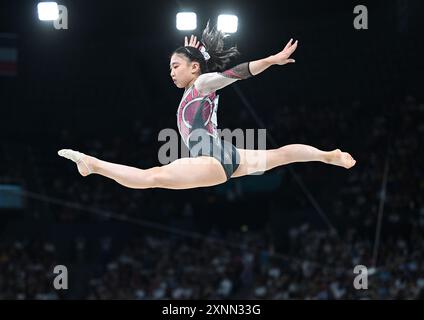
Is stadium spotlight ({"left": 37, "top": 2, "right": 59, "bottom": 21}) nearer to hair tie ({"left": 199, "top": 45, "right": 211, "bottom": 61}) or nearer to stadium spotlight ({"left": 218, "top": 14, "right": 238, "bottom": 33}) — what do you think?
stadium spotlight ({"left": 218, "top": 14, "right": 238, "bottom": 33})

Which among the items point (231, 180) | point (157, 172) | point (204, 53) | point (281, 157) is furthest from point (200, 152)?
point (231, 180)

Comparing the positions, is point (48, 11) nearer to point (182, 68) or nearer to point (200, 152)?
point (182, 68)

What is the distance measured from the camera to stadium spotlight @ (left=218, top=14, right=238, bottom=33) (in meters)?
8.45

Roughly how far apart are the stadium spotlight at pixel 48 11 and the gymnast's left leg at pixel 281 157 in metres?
3.79

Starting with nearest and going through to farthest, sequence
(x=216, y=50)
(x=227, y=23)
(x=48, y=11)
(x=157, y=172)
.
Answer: (x=157, y=172)
(x=216, y=50)
(x=227, y=23)
(x=48, y=11)

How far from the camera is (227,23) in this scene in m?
8.48

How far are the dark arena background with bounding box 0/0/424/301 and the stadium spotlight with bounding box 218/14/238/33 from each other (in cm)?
477

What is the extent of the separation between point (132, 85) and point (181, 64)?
39.4ft

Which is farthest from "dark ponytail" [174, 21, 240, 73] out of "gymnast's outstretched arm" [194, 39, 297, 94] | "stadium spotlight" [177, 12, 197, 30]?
"stadium spotlight" [177, 12, 197, 30]

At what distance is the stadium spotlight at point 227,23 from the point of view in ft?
27.7

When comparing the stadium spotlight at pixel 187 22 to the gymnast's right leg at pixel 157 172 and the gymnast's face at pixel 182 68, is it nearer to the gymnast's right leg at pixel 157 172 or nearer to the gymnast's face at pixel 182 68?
the gymnast's face at pixel 182 68

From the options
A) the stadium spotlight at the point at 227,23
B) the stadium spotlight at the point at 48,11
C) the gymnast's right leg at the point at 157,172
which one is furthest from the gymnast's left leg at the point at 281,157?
the stadium spotlight at the point at 48,11

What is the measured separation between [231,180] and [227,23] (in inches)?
299
